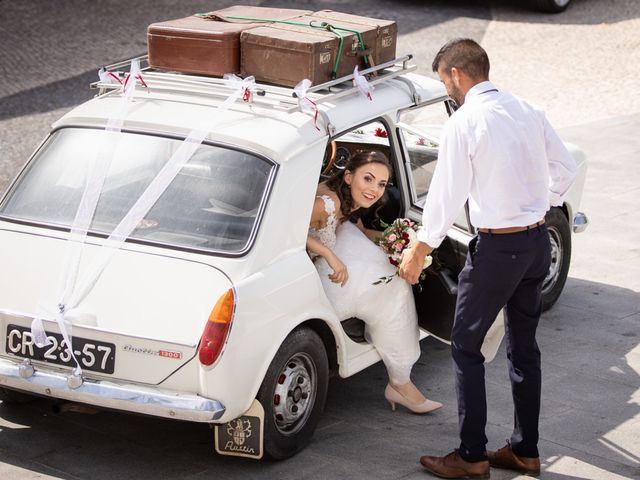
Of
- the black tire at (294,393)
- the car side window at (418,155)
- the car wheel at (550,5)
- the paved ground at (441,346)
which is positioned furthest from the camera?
the car wheel at (550,5)

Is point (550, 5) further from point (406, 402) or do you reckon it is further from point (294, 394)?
point (294, 394)

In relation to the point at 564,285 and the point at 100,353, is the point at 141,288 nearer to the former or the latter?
the point at 100,353

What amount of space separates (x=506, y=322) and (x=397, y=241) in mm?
825

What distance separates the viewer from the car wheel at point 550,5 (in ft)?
53.6

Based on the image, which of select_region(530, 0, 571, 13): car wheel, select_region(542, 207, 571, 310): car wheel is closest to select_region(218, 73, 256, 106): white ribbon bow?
select_region(542, 207, 571, 310): car wheel

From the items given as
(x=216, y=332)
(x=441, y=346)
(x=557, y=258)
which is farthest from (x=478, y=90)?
(x=557, y=258)

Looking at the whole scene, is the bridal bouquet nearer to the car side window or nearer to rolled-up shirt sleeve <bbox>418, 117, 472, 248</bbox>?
the car side window

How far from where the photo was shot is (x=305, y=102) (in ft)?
18.0

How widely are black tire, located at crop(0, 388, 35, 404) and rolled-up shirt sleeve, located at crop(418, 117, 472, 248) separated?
7.73 ft

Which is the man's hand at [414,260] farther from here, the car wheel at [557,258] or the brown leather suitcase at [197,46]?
the car wheel at [557,258]

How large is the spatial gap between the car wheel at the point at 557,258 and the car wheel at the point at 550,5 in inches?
374

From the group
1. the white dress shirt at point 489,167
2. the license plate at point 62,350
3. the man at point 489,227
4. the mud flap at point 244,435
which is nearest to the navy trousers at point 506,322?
the man at point 489,227

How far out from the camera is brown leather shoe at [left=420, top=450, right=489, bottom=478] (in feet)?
16.8

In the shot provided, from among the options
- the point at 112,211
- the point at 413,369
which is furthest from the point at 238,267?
the point at 413,369
